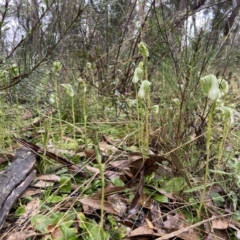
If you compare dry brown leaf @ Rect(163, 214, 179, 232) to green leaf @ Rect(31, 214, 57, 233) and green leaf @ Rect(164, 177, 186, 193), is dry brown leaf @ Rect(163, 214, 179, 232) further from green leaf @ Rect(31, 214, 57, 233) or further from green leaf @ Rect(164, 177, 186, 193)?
green leaf @ Rect(31, 214, 57, 233)

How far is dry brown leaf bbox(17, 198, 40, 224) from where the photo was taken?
89cm

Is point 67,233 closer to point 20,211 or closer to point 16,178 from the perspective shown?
point 20,211

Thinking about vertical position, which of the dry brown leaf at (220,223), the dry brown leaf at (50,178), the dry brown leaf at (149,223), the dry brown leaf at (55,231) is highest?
the dry brown leaf at (50,178)

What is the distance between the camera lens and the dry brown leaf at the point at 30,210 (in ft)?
2.91

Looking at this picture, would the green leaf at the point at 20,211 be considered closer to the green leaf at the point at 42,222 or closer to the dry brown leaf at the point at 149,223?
the green leaf at the point at 42,222

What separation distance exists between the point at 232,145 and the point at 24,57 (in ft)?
3.15

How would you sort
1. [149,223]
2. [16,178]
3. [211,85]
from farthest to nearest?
[16,178], [149,223], [211,85]

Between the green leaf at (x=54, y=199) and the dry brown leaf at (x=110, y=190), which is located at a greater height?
the dry brown leaf at (x=110, y=190)

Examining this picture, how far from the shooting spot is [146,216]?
0.94 metres

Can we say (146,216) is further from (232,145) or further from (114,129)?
(114,129)

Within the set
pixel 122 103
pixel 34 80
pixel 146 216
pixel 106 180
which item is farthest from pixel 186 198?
pixel 122 103

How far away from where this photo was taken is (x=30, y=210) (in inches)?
36.4

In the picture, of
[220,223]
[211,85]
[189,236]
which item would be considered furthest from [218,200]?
[211,85]

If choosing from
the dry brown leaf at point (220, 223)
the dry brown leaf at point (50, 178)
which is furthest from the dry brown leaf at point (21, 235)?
the dry brown leaf at point (220, 223)
